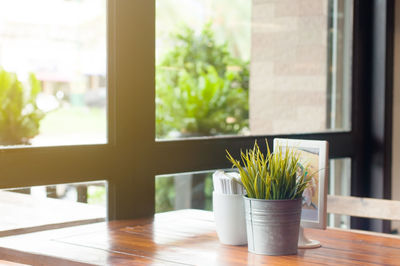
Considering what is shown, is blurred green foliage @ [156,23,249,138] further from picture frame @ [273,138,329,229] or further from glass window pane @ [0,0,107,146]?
picture frame @ [273,138,329,229]

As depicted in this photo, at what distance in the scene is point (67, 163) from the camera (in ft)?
7.27

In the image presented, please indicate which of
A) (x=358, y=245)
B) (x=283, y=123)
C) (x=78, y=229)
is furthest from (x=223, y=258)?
(x=283, y=123)

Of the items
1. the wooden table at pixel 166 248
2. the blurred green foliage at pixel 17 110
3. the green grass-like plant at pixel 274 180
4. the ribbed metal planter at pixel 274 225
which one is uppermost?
the blurred green foliage at pixel 17 110

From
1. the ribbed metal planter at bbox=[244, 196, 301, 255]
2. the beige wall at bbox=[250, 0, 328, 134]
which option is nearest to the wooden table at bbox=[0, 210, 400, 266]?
the ribbed metal planter at bbox=[244, 196, 301, 255]

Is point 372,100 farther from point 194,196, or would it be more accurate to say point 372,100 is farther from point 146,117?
point 146,117

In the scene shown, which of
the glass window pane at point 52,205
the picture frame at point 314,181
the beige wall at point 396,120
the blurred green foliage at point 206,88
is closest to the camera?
the picture frame at point 314,181

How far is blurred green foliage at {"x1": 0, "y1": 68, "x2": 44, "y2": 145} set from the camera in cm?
214

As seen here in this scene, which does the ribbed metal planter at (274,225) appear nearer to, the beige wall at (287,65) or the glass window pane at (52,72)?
the glass window pane at (52,72)

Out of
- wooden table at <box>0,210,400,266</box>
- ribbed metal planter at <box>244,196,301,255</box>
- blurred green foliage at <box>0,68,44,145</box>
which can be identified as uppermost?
blurred green foliage at <box>0,68,44,145</box>

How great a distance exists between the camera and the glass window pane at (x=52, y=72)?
2.16m

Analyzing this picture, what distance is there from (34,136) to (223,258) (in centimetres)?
92

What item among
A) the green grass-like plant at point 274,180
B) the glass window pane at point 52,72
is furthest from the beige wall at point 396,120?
the green grass-like plant at point 274,180

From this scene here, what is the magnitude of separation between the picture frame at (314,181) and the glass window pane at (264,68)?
1.34 meters

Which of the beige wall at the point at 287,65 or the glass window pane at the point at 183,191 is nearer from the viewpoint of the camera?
the glass window pane at the point at 183,191
